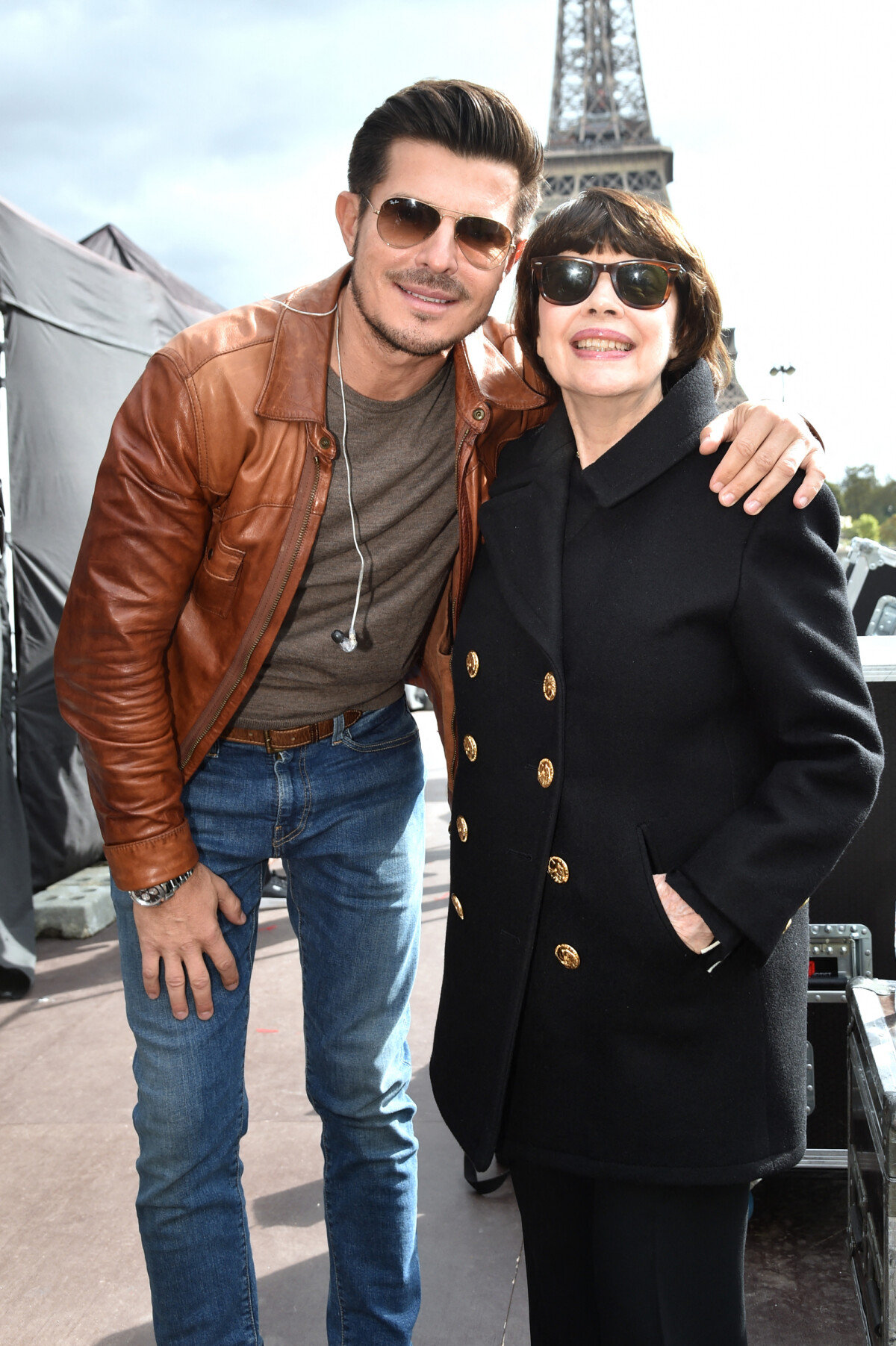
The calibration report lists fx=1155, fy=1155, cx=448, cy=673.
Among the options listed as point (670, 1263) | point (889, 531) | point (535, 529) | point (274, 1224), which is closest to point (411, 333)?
point (535, 529)

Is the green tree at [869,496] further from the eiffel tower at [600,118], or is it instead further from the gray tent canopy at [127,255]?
the gray tent canopy at [127,255]

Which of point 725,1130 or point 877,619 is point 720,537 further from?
point 877,619

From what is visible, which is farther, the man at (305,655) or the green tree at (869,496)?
the green tree at (869,496)

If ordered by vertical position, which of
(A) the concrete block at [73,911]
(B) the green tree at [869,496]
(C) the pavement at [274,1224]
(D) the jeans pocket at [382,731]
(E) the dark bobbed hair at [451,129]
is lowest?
(C) the pavement at [274,1224]

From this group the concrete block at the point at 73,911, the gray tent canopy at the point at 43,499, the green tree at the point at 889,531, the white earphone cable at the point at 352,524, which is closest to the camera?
the white earphone cable at the point at 352,524

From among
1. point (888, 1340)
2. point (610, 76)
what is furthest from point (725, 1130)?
point (610, 76)

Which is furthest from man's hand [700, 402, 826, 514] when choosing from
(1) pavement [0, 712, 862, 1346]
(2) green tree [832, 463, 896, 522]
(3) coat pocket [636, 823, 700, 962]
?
(2) green tree [832, 463, 896, 522]

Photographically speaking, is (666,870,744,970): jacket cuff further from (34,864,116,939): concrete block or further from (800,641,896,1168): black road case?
(34,864,116,939): concrete block

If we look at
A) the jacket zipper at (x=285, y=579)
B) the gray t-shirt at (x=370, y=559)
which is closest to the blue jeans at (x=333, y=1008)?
the gray t-shirt at (x=370, y=559)

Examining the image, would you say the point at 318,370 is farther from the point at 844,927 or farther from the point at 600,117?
the point at 600,117

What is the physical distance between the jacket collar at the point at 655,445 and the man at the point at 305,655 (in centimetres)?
47

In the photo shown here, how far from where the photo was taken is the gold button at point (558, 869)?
186 centimetres

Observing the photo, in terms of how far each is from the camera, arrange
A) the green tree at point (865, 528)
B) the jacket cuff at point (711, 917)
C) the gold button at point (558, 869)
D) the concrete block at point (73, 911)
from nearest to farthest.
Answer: the jacket cuff at point (711, 917), the gold button at point (558, 869), the concrete block at point (73, 911), the green tree at point (865, 528)

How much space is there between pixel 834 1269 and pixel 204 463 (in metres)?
2.44
